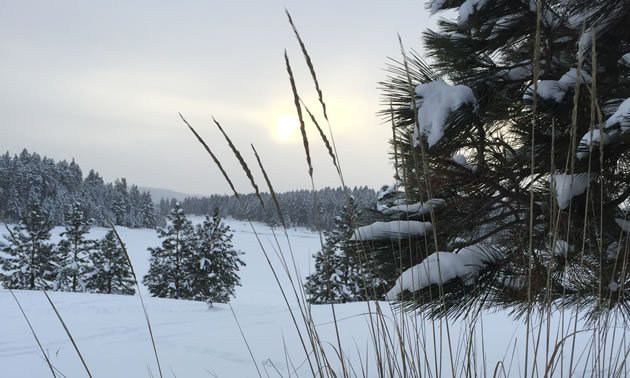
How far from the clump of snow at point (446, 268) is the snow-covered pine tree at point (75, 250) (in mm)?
24736

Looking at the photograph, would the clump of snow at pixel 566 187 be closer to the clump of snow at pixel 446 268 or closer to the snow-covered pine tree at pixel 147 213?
the clump of snow at pixel 446 268

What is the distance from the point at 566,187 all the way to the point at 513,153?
72 cm

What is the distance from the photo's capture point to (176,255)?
873 inches

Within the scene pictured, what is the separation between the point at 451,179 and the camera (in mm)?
2092

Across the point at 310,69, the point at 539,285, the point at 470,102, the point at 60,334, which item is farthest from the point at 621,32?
the point at 60,334

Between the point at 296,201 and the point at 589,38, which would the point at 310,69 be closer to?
the point at 589,38

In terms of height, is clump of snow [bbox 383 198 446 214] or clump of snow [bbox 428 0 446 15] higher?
clump of snow [bbox 428 0 446 15]

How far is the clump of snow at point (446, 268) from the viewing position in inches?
56.8

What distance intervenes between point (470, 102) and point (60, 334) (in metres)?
8.61

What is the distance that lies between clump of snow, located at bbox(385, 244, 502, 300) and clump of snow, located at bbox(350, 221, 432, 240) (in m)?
0.14

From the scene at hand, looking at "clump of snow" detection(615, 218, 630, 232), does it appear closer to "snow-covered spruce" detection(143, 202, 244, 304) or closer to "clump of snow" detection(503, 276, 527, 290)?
"clump of snow" detection(503, 276, 527, 290)

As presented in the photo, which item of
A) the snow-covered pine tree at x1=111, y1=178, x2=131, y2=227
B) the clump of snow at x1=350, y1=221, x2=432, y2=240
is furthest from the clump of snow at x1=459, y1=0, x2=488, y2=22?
the snow-covered pine tree at x1=111, y1=178, x2=131, y2=227

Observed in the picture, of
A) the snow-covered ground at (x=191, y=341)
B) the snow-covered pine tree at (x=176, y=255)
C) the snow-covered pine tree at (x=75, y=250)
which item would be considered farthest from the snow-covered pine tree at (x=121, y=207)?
the snow-covered ground at (x=191, y=341)

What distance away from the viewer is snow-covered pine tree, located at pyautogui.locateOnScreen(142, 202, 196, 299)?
2177 cm
